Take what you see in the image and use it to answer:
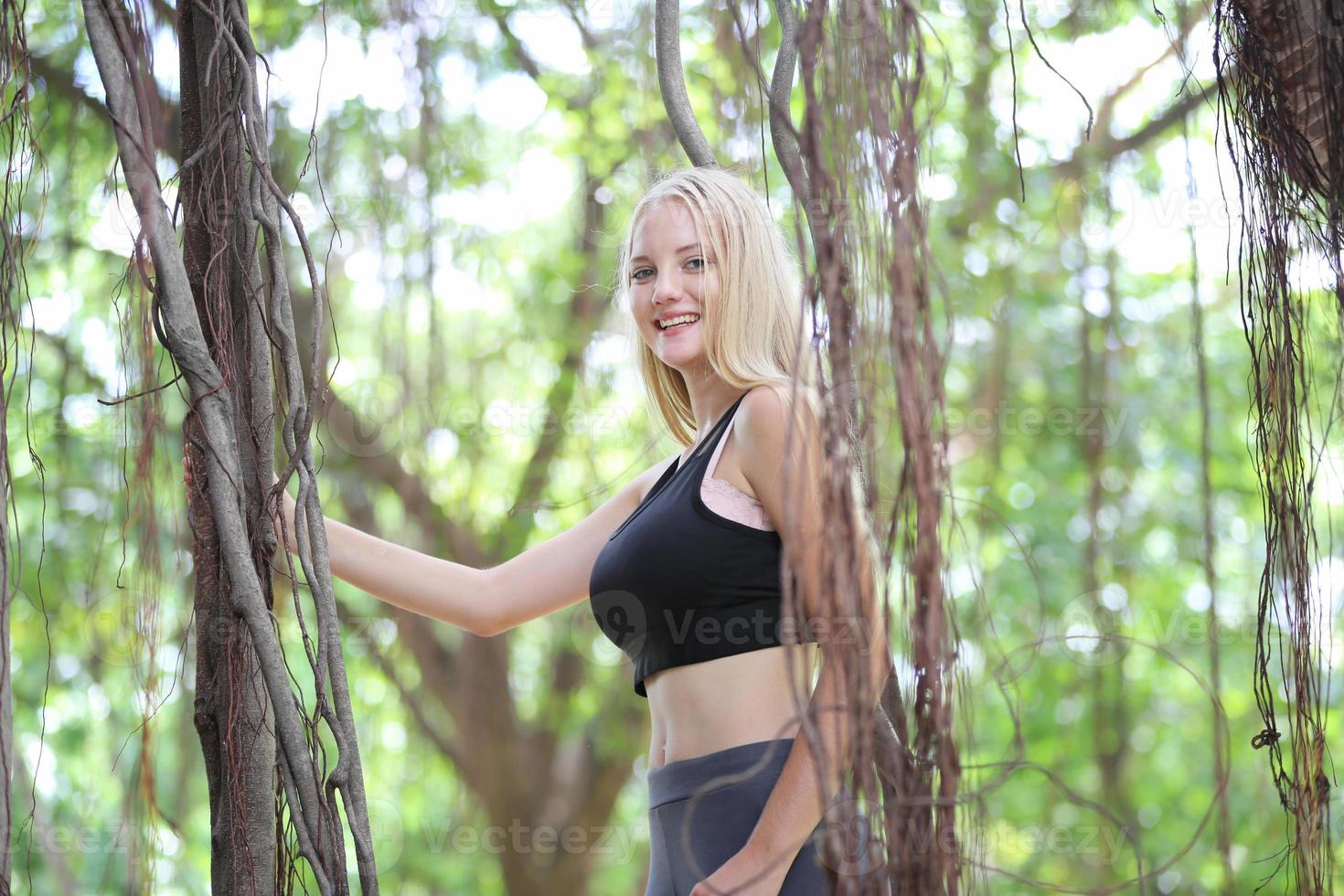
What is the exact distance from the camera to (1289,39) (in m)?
1.02

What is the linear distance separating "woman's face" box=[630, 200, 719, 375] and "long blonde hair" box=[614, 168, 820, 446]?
0.01 meters

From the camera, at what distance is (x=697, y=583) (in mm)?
1081

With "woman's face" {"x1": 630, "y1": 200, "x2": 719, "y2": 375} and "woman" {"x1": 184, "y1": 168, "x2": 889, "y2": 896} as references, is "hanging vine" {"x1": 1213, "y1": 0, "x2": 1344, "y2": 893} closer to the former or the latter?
"woman" {"x1": 184, "y1": 168, "x2": 889, "y2": 896}

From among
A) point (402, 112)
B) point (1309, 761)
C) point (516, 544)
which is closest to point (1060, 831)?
point (516, 544)

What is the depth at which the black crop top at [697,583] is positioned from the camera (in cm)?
108

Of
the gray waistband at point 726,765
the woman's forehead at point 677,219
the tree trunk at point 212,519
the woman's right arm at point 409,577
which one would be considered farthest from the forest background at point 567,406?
the gray waistband at point 726,765

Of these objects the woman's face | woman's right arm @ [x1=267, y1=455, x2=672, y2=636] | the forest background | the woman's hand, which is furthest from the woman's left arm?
the forest background

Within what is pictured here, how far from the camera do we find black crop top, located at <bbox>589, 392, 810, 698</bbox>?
1.08 metres

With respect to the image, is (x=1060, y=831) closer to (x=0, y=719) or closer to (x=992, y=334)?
(x=992, y=334)

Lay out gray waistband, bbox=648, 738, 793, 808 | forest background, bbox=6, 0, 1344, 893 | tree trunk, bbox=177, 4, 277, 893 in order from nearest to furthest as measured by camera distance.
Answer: tree trunk, bbox=177, 4, 277, 893
gray waistband, bbox=648, 738, 793, 808
forest background, bbox=6, 0, 1344, 893

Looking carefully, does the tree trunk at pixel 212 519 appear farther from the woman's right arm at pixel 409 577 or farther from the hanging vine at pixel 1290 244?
the hanging vine at pixel 1290 244

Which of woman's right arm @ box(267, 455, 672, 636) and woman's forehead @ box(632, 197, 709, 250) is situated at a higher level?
woman's forehead @ box(632, 197, 709, 250)

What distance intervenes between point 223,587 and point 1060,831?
458 cm

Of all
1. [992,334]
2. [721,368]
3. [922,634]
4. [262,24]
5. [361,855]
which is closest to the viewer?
[922,634]
